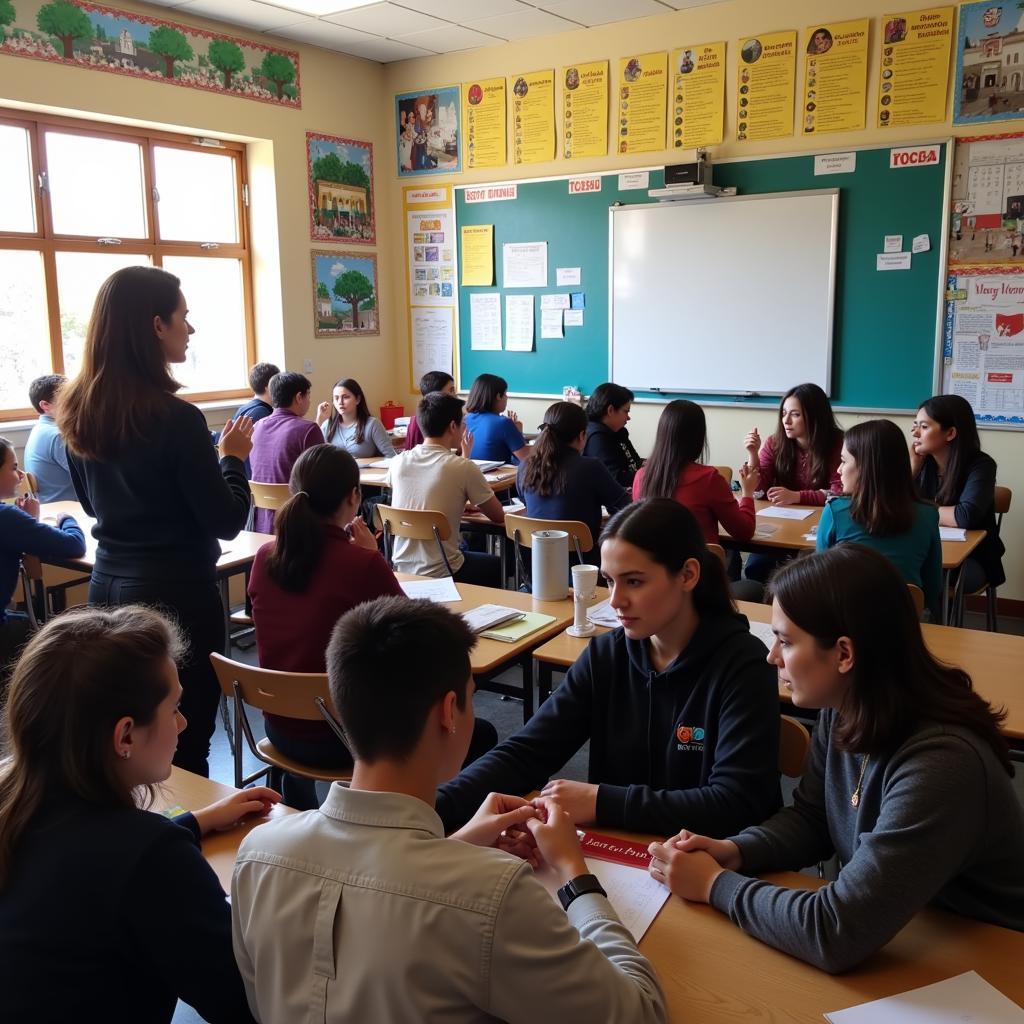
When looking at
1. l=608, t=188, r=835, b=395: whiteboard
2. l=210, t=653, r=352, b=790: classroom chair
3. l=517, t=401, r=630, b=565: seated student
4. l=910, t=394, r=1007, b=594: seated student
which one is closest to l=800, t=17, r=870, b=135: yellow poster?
l=608, t=188, r=835, b=395: whiteboard

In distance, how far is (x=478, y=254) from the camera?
6.61 m

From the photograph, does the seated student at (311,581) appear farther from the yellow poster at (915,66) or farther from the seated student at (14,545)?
the yellow poster at (915,66)

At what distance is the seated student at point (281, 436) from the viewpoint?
4.76 metres

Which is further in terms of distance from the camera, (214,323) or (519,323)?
(519,323)

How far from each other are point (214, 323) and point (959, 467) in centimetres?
459

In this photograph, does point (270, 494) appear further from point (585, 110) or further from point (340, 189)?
point (585, 110)

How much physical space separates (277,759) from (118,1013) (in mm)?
1269

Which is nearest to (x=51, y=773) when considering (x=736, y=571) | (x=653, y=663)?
(x=653, y=663)

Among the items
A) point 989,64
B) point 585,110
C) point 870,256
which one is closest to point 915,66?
point 989,64

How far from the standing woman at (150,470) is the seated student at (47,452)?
7.04ft

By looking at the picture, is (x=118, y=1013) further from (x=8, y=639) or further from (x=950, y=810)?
(x=8, y=639)

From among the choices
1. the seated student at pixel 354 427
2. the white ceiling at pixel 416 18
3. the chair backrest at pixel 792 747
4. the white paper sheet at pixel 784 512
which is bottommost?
the white paper sheet at pixel 784 512

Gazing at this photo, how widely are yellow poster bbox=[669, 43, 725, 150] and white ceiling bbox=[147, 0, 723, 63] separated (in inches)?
10.6

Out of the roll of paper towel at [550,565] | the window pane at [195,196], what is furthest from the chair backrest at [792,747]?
the window pane at [195,196]
